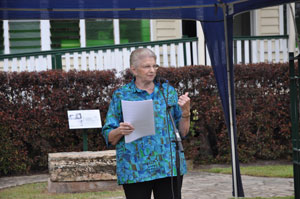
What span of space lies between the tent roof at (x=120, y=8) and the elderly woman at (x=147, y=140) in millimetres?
2726

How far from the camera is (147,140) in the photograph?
13.5 ft

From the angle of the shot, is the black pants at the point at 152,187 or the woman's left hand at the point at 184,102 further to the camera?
the black pants at the point at 152,187

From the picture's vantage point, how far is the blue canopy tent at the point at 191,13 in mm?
6699

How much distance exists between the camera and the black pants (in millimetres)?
4142

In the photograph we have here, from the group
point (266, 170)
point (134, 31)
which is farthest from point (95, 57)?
point (266, 170)

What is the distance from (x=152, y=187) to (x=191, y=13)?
3401 mm

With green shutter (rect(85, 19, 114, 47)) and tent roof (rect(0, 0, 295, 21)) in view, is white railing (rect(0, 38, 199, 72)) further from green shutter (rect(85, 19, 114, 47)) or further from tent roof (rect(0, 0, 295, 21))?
tent roof (rect(0, 0, 295, 21))

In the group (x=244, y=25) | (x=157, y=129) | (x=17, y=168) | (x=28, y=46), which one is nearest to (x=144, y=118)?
(x=157, y=129)

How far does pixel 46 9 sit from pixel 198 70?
16.2 feet

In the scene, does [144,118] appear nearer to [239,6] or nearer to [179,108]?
[179,108]

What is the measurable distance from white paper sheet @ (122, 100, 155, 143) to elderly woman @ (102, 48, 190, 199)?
0.15 ft

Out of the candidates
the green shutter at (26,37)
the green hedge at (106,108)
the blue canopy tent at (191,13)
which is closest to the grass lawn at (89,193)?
the green hedge at (106,108)

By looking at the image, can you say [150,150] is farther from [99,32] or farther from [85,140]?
[99,32]

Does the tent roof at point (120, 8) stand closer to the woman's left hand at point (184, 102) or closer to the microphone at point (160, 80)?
the microphone at point (160, 80)
